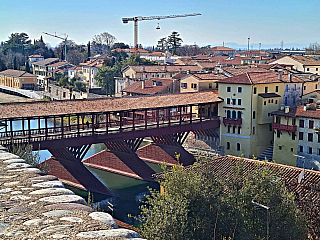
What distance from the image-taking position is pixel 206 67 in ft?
216

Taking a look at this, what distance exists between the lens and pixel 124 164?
33.6 meters

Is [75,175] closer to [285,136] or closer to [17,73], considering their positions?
[285,136]

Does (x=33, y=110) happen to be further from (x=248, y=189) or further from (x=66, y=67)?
(x=66, y=67)

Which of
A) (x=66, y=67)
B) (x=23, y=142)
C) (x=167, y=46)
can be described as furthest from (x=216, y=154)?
(x=167, y=46)

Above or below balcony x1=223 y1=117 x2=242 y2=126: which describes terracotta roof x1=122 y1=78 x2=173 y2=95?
above

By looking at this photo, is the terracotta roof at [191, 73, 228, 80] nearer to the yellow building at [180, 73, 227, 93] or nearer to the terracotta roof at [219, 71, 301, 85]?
the yellow building at [180, 73, 227, 93]

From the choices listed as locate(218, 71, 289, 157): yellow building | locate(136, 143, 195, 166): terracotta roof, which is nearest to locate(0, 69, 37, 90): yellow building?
locate(136, 143, 195, 166): terracotta roof

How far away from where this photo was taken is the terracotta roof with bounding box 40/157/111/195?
28.7 metres

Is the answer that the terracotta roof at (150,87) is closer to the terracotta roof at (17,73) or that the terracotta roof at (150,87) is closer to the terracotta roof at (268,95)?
the terracotta roof at (268,95)

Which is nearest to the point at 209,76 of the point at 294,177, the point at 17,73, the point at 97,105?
the point at 97,105

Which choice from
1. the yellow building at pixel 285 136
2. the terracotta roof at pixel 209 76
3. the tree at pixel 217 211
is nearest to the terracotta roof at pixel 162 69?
the terracotta roof at pixel 209 76

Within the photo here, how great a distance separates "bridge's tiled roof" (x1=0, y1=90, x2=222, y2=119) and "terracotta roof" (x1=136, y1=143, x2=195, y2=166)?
13.0 feet

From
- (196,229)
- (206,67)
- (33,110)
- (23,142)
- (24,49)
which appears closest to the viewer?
(196,229)

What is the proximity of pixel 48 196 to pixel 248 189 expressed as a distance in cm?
766
